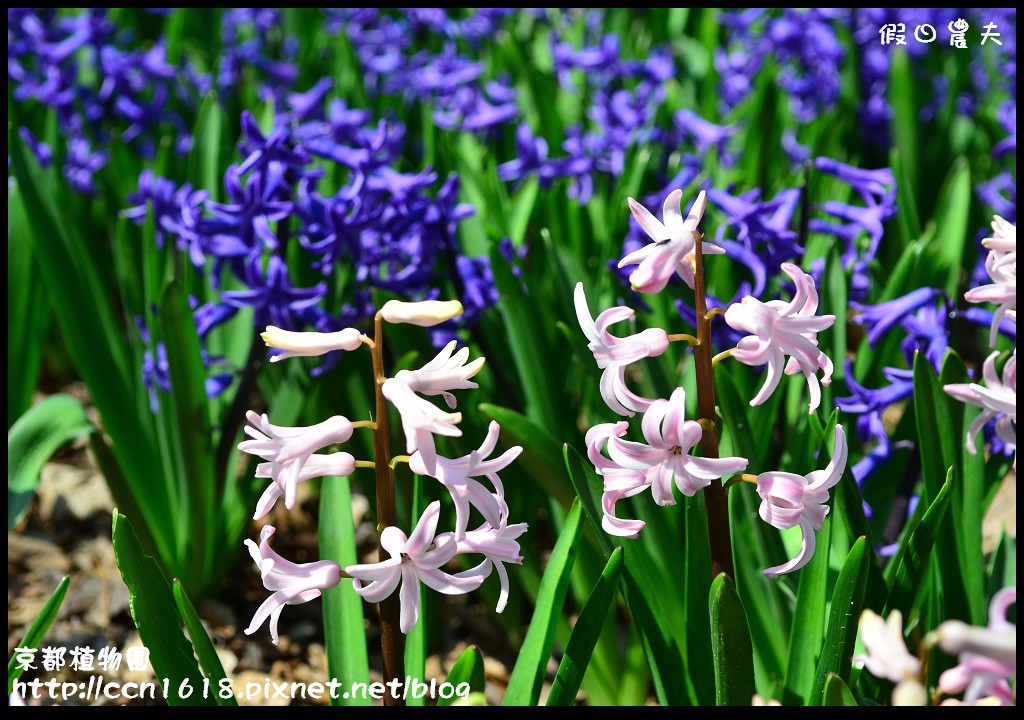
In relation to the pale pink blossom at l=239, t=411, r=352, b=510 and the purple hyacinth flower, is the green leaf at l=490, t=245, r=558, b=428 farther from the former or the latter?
the pale pink blossom at l=239, t=411, r=352, b=510

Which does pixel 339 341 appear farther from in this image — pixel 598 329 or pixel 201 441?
pixel 201 441

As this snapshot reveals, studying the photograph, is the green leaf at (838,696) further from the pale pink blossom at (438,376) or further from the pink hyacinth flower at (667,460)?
the pale pink blossom at (438,376)

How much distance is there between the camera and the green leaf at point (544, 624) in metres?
1.37

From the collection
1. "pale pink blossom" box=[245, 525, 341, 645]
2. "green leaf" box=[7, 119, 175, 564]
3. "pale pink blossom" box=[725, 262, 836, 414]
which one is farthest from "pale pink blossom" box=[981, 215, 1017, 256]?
"green leaf" box=[7, 119, 175, 564]

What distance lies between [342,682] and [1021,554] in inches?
43.9

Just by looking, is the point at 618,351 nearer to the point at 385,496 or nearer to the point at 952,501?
the point at 385,496

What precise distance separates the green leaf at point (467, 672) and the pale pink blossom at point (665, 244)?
1.83ft

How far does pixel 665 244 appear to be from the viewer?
111cm

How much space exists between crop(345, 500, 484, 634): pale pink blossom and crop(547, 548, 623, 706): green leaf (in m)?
0.25

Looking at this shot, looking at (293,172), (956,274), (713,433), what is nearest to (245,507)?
(293,172)

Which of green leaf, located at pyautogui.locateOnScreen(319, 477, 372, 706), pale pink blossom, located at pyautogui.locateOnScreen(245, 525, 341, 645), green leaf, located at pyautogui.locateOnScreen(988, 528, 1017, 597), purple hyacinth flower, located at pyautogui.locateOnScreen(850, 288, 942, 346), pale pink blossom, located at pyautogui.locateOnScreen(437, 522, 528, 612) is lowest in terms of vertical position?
green leaf, located at pyautogui.locateOnScreen(988, 528, 1017, 597)

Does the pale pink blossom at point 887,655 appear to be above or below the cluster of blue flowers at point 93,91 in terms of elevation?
A: above

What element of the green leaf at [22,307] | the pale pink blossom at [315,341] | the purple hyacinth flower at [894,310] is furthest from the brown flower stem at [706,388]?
the green leaf at [22,307]

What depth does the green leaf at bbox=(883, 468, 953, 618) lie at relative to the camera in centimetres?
138
